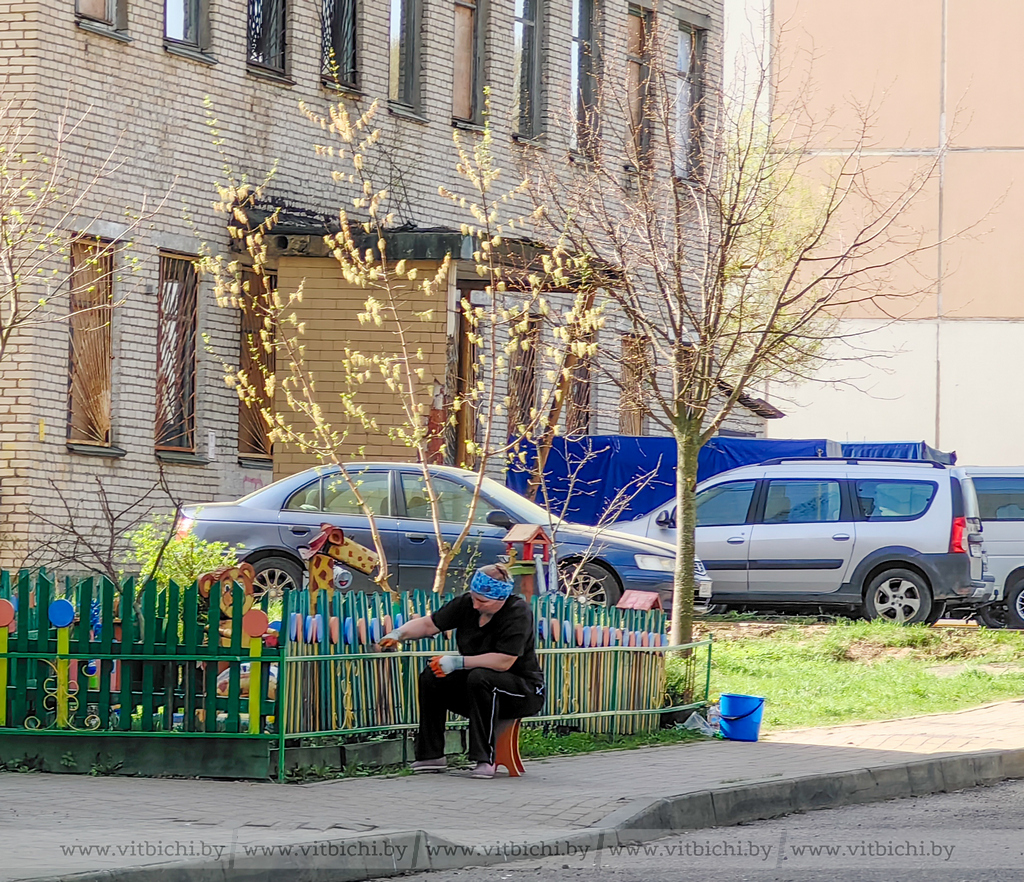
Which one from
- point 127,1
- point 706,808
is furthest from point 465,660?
point 127,1

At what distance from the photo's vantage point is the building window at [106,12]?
19.5 metres

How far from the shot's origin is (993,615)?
23859mm

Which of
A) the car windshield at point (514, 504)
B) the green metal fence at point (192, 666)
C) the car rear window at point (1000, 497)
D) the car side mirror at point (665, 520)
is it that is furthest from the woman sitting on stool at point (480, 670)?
the car rear window at point (1000, 497)

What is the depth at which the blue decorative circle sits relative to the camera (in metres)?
10.6

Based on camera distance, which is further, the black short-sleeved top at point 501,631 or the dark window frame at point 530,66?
the dark window frame at point 530,66

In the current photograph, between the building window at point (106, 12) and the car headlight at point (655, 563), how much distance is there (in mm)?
7573

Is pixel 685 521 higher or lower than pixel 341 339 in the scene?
lower

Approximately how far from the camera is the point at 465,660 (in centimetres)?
1077

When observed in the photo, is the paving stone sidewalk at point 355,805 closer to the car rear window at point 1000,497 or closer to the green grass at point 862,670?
the green grass at point 862,670

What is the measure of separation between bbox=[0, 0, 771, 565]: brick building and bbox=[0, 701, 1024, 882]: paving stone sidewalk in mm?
7711

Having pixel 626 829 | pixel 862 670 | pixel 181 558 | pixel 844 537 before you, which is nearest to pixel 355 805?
pixel 626 829

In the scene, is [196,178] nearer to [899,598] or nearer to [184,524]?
[184,524]

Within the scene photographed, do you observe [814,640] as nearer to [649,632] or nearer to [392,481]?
[392,481]

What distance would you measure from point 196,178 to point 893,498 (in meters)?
8.46
